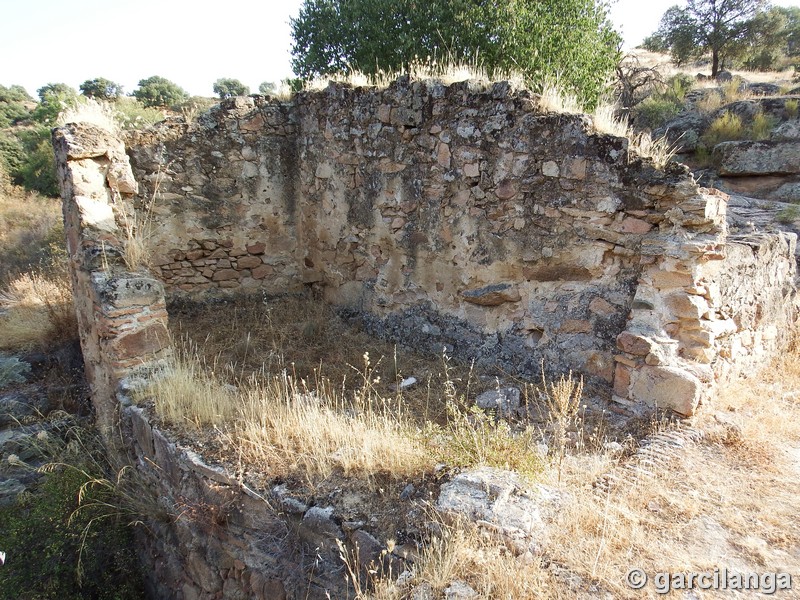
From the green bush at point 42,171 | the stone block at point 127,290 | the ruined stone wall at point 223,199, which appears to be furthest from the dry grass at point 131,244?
the green bush at point 42,171

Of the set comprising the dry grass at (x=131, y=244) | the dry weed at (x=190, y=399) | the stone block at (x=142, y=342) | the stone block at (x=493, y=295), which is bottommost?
the dry weed at (x=190, y=399)

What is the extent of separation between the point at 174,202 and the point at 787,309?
723cm

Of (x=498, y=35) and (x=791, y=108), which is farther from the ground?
(x=498, y=35)

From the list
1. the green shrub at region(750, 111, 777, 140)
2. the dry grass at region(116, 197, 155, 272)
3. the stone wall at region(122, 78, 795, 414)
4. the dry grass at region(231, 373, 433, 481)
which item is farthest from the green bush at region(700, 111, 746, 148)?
the dry grass at region(116, 197, 155, 272)

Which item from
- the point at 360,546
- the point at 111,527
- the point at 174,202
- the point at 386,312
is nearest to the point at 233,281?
the point at 174,202

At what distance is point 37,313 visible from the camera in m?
7.73

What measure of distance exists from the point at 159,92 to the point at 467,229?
23148 millimetres

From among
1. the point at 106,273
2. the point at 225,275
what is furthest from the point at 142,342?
the point at 225,275

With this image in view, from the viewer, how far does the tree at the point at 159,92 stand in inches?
891

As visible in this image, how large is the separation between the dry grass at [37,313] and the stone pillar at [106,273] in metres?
2.02

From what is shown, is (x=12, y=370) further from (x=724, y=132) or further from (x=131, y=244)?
(x=724, y=132)

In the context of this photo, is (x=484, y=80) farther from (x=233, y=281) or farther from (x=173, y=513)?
(x=173, y=513)

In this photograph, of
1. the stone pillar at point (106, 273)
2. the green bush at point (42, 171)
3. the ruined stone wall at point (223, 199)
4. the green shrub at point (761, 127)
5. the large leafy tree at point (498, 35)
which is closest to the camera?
the stone pillar at point (106, 273)

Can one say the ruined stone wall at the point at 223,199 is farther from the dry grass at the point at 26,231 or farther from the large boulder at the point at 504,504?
the large boulder at the point at 504,504
